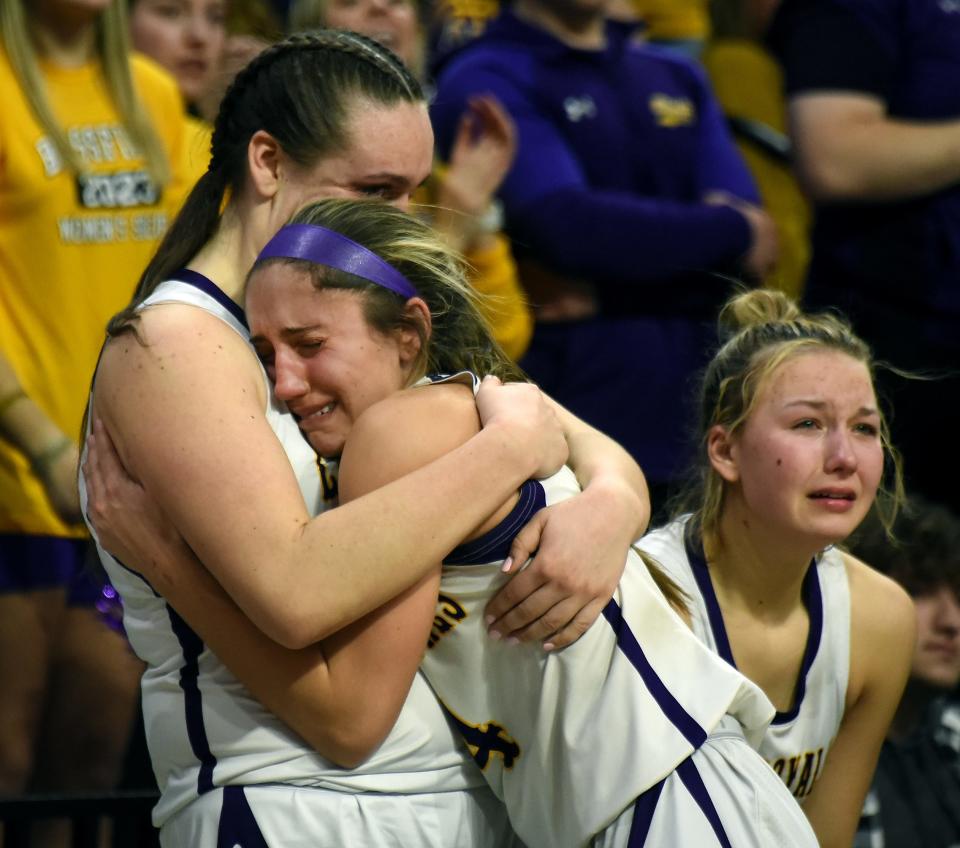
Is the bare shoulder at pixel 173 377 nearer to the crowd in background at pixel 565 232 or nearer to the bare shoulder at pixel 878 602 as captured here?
the crowd in background at pixel 565 232

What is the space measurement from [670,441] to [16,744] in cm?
167

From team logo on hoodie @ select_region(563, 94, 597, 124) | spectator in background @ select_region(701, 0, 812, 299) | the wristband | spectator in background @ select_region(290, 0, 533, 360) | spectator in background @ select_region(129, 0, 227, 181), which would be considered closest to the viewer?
the wristband

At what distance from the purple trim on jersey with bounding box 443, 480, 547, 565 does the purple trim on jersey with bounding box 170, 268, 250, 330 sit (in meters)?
0.46

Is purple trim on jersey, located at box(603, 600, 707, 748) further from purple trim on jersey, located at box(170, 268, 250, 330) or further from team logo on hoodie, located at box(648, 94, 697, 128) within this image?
team logo on hoodie, located at box(648, 94, 697, 128)

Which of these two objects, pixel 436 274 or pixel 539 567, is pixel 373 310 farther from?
pixel 539 567

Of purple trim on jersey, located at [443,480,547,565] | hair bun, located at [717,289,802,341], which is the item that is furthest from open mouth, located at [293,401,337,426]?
hair bun, located at [717,289,802,341]

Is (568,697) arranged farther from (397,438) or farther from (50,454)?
(50,454)

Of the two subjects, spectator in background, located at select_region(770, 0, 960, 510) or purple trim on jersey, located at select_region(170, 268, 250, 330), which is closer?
purple trim on jersey, located at select_region(170, 268, 250, 330)

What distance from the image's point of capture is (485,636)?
2.25 m

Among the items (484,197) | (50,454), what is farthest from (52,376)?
(484,197)

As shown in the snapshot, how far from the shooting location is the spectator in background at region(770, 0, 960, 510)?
13.3 ft

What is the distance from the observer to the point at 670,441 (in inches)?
152

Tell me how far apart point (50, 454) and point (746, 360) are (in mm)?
1442

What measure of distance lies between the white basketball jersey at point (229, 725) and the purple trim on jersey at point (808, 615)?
632mm
